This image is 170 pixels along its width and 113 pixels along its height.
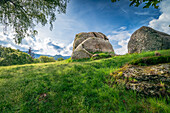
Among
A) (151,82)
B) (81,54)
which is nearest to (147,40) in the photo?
(151,82)

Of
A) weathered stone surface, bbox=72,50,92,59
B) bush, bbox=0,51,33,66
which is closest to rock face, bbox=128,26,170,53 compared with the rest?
weathered stone surface, bbox=72,50,92,59

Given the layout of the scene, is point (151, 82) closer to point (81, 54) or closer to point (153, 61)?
point (153, 61)

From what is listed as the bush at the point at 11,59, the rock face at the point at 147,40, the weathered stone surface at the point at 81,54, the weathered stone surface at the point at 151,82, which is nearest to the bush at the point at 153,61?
the weathered stone surface at the point at 151,82

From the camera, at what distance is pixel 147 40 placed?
39.1ft

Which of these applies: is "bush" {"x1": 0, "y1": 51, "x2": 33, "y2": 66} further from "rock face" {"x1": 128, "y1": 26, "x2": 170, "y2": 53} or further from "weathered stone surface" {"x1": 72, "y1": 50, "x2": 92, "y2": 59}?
"rock face" {"x1": 128, "y1": 26, "x2": 170, "y2": 53}

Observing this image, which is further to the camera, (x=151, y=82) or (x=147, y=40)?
(x=147, y=40)

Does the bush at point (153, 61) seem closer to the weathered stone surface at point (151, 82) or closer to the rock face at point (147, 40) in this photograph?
the weathered stone surface at point (151, 82)

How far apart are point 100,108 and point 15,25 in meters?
13.6

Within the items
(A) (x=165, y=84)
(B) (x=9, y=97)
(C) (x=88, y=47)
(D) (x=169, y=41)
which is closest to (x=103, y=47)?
(C) (x=88, y=47)

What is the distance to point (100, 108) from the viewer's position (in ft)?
9.86

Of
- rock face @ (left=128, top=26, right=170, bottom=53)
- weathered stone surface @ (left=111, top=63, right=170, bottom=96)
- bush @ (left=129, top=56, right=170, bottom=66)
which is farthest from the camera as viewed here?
rock face @ (left=128, top=26, right=170, bottom=53)

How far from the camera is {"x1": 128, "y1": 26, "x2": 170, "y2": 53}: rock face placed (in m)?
11.1

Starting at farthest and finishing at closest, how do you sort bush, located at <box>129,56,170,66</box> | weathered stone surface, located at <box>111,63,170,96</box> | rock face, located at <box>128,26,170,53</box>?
rock face, located at <box>128,26,170,53</box> → bush, located at <box>129,56,170,66</box> → weathered stone surface, located at <box>111,63,170,96</box>

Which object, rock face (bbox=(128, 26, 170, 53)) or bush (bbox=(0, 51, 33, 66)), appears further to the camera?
bush (bbox=(0, 51, 33, 66))
